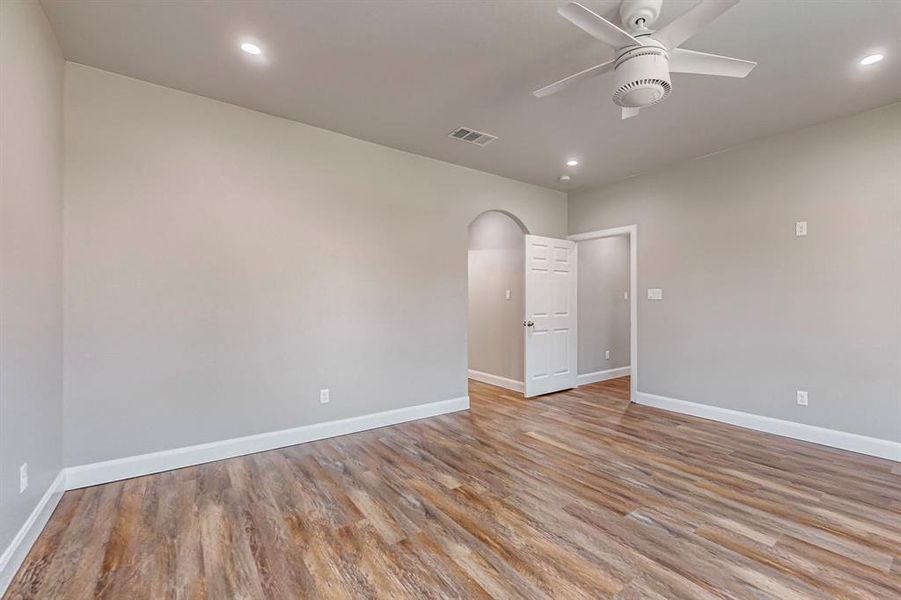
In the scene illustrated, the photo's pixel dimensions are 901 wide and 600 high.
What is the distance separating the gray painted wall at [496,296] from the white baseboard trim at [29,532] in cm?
455

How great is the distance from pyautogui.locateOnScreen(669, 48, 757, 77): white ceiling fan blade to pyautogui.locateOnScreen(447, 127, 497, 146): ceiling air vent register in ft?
6.17

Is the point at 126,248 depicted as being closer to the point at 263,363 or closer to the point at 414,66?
the point at 263,363

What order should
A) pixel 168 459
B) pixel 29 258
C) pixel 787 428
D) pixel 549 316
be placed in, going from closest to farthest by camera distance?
pixel 29 258, pixel 168 459, pixel 787 428, pixel 549 316

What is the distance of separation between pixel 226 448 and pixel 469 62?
3.43 m

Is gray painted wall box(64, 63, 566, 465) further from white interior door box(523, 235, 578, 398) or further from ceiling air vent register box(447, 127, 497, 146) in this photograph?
white interior door box(523, 235, 578, 398)

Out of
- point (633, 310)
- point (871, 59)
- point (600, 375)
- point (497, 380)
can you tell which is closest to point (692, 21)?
point (871, 59)

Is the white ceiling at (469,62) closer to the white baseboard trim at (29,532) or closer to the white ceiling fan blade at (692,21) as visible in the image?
the white ceiling fan blade at (692,21)

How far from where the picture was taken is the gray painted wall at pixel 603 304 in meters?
6.07

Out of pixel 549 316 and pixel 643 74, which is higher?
pixel 643 74

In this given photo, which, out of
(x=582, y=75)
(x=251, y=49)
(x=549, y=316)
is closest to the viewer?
(x=582, y=75)

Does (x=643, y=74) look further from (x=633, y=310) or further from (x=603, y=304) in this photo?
(x=603, y=304)

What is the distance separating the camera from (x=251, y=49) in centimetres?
251

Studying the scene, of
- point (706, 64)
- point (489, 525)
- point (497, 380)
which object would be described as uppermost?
point (706, 64)

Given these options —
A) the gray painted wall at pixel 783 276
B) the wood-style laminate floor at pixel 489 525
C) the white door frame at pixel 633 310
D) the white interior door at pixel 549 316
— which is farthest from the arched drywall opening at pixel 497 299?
the wood-style laminate floor at pixel 489 525
